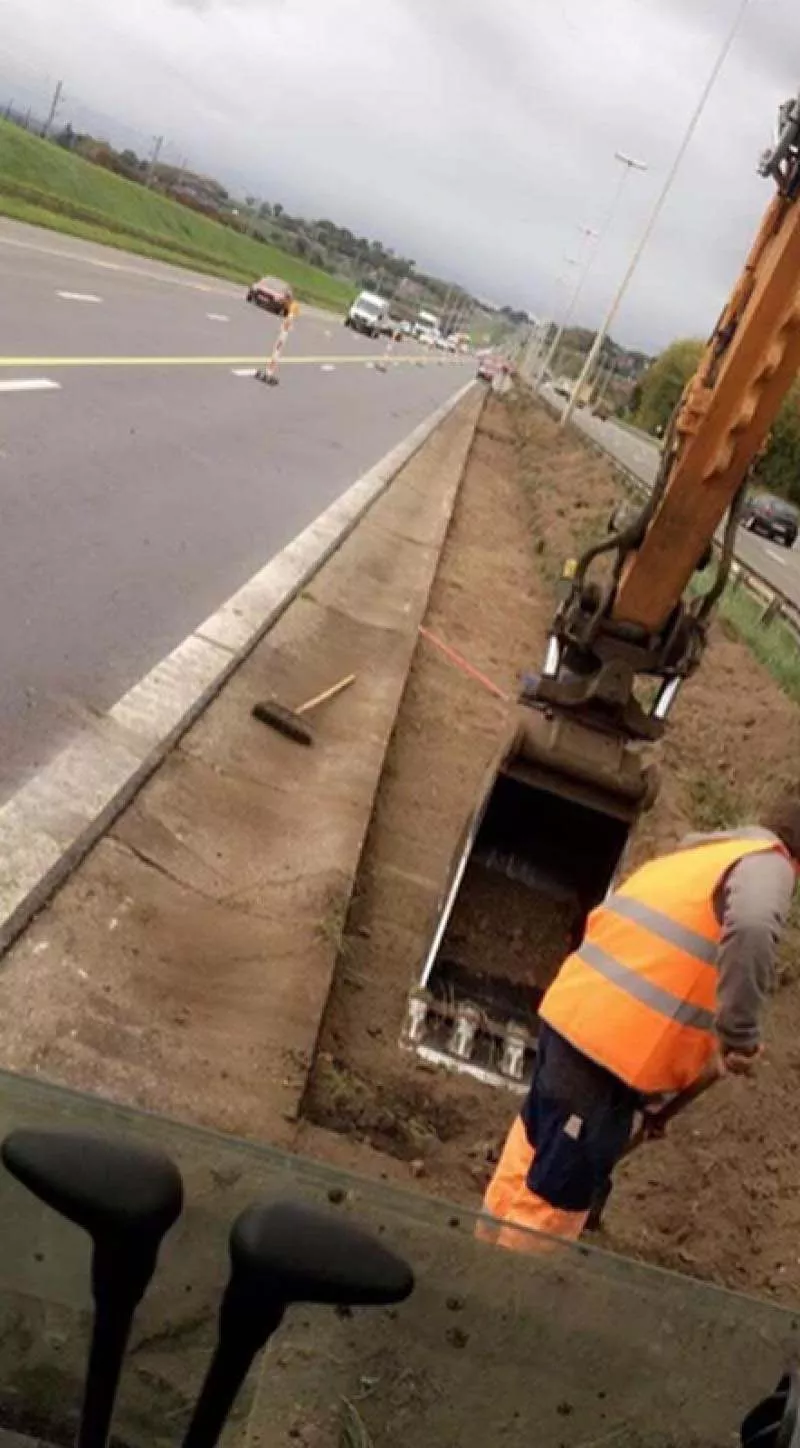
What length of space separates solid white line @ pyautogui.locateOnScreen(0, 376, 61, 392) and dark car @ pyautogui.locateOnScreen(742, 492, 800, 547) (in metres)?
36.3

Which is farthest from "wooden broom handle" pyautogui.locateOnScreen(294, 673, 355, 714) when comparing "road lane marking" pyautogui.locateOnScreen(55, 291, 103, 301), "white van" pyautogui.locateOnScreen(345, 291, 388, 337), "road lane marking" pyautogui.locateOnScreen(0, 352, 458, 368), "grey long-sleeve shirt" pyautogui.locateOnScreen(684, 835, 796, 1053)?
"white van" pyautogui.locateOnScreen(345, 291, 388, 337)

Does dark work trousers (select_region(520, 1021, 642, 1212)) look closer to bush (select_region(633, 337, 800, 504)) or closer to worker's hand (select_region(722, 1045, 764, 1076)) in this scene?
worker's hand (select_region(722, 1045, 764, 1076))

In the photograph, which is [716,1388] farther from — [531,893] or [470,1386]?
[531,893]

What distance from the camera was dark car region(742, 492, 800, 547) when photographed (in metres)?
51.5

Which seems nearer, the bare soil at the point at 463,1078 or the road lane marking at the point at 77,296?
the bare soil at the point at 463,1078

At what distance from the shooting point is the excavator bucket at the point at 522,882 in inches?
316

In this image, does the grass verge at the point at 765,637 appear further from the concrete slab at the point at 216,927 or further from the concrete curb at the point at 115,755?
the concrete slab at the point at 216,927

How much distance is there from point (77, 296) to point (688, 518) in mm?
21563

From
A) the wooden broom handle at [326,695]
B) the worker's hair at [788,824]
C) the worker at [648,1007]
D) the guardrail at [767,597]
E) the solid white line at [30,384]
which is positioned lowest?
the wooden broom handle at [326,695]

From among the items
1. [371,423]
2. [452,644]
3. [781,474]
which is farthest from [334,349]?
[452,644]

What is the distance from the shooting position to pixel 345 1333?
2355 mm

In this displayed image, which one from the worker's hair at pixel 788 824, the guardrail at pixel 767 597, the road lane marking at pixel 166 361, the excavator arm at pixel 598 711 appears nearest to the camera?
the worker's hair at pixel 788 824

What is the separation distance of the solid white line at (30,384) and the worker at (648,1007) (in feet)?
40.1

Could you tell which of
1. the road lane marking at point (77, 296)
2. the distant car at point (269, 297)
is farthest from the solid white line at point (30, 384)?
the distant car at point (269, 297)
